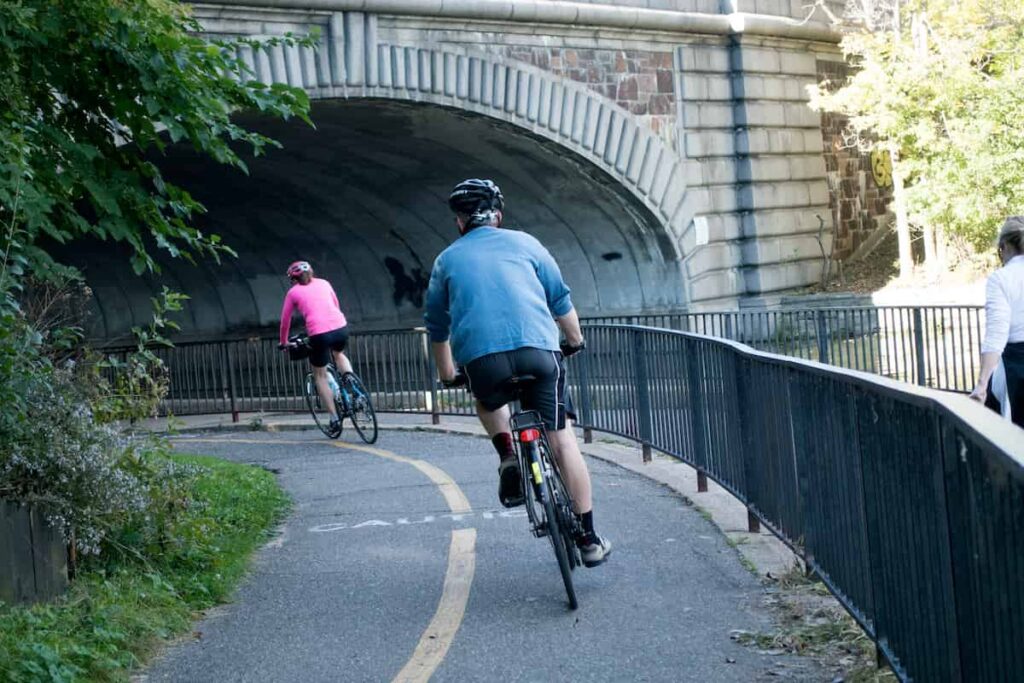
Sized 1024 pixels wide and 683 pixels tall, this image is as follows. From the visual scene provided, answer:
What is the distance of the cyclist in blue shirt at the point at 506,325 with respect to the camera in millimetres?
6453

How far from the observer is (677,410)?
33.0ft

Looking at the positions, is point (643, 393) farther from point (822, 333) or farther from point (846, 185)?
point (846, 185)

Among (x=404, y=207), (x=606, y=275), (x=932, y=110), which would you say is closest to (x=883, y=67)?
(x=932, y=110)

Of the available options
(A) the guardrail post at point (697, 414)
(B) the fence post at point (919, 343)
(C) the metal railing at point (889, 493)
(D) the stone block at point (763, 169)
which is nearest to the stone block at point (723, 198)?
(D) the stone block at point (763, 169)

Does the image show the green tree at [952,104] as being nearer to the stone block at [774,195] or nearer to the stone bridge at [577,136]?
the stone block at [774,195]

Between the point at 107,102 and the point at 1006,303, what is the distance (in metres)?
5.23

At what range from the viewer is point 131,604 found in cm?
641

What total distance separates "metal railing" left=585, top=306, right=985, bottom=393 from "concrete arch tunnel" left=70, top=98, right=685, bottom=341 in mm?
5292

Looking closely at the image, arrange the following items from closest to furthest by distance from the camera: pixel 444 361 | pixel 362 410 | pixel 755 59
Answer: pixel 444 361 → pixel 362 410 → pixel 755 59

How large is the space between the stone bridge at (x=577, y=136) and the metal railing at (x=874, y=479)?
34.0ft

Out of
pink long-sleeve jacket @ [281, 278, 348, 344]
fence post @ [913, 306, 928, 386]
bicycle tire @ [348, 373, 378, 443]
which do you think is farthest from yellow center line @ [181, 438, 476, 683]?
fence post @ [913, 306, 928, 386]

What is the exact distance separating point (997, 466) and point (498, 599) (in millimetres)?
3774

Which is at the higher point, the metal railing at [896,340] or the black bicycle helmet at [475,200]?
the black bicycle helmet at [475,200]

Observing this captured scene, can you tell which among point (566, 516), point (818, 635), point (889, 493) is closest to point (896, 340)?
point (566, 516)
